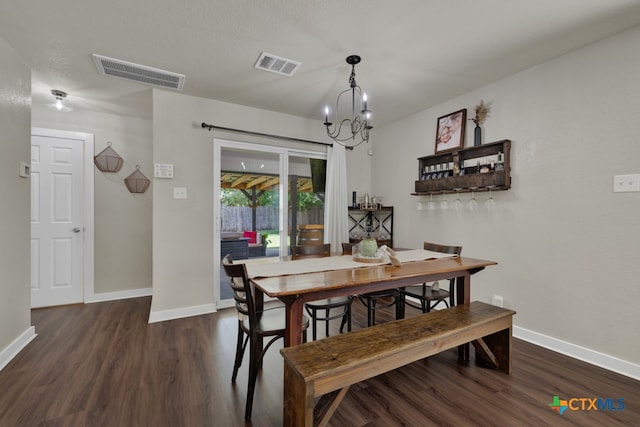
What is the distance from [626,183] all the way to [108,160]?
17.4 feet

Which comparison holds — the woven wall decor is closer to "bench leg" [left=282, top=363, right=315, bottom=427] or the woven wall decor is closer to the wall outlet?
"bench leg" [left=282, top=363, right=315, bottom=427]

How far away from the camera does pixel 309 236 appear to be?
13.0 feet

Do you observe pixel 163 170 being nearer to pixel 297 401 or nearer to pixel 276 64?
pixel 276 64

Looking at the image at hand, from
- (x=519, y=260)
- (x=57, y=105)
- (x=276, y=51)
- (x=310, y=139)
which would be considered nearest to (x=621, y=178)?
(x=519, y=260)

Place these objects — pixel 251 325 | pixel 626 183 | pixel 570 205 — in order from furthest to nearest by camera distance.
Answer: pixel 570 205
pixel 626 183
pixel 251 325

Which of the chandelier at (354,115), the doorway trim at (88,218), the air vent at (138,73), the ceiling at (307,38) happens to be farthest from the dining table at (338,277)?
the doorway trim at (88,218)

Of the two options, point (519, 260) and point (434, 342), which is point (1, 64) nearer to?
point (434, 342)

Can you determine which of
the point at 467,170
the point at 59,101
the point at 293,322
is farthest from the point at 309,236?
the point at 59,101

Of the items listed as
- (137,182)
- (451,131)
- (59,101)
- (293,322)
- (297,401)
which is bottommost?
(297,401)

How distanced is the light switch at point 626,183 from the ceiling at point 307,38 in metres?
1.07

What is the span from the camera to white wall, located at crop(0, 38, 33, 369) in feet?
7.18

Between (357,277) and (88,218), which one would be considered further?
(88,218)

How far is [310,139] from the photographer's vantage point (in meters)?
4.02

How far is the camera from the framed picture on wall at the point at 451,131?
10.4 feet
